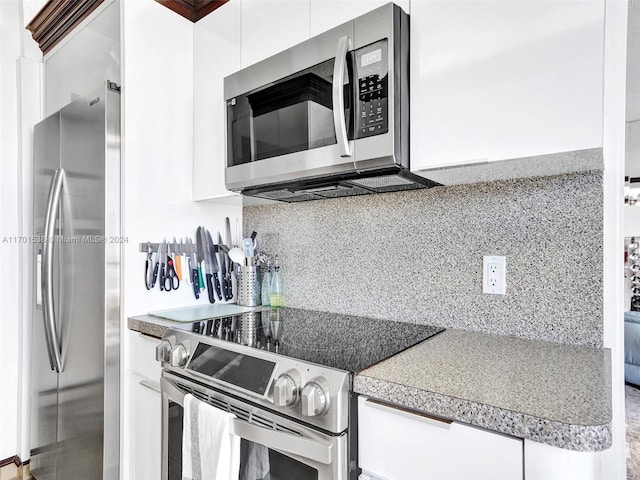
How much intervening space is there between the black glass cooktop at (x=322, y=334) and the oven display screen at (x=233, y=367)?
1.6 inches

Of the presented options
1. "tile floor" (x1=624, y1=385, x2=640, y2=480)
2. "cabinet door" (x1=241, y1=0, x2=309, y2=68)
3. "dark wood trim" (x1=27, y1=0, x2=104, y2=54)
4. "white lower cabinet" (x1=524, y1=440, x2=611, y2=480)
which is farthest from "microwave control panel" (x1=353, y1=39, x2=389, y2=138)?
"tile floor" (x1=624, y1=385, x2=640, y2=480)

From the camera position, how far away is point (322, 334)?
124cm

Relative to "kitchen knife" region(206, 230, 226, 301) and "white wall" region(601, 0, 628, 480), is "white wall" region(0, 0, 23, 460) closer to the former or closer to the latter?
"kitchen knife" region(206, 230, 226, 301)

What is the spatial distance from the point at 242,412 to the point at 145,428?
2.22 feet

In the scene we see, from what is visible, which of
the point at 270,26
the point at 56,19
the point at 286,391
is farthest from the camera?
the point at 56,19

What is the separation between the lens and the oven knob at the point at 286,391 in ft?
2.91

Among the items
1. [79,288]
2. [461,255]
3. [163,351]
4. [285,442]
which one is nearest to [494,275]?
[461,255]

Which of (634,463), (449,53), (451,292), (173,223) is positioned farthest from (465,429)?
(634,463)

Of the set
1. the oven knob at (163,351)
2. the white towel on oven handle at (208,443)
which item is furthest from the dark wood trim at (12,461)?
the white towel on oven handle at (208,443)

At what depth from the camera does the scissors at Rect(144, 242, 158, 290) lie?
1605 mm

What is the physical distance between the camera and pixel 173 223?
171cm

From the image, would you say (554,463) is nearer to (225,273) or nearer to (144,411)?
(144,411)

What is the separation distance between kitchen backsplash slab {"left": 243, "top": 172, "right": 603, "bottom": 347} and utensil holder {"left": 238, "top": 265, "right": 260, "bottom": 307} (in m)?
0.15

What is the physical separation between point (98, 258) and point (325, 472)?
1216 mm
